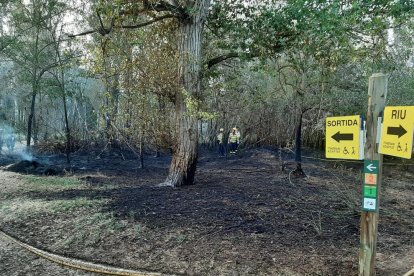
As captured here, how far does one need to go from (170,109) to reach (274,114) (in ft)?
35.1

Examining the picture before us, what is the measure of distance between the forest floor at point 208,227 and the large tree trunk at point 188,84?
726 millimetres

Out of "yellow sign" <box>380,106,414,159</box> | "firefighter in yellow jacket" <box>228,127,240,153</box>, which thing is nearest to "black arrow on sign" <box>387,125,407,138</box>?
"yellow sign" <box>380,106,414,159</box>

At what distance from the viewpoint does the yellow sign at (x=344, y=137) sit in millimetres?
3207

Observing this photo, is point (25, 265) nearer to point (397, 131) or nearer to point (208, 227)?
point (208, 227)

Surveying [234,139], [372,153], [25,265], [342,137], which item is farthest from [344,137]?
[234,139]

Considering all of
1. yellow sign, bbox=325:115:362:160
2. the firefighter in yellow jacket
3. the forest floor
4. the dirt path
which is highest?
yellow sign, bbox=325:115:362:160

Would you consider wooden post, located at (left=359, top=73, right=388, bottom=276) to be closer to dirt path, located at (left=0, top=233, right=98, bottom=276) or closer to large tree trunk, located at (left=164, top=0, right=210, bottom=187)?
dirt path, located at (left=0, top=233, right=98, bottom=276)

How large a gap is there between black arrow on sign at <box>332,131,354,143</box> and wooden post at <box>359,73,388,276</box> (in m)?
0.18

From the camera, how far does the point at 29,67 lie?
15.1m

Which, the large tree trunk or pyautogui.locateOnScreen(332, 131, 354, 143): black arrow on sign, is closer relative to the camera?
pyautogui.locateOnScreen(332, 131, 354, 143): black arrow on sign

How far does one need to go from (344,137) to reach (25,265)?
385cm

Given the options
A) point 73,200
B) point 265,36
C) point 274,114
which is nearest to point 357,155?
point 265,36

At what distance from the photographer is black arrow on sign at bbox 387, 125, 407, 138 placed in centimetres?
286

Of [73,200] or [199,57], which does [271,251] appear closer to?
[73,200]
